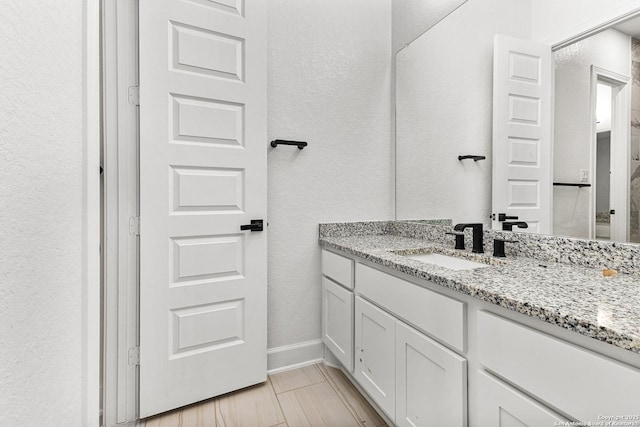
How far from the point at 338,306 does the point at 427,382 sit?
0.76 metres

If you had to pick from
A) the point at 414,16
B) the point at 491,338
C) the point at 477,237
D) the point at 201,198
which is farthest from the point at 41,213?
the point at 414,16

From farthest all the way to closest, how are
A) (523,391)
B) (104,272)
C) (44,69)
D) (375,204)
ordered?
1. (375,204)
2. (104,272)
3. (523,391)
4. (44,69)

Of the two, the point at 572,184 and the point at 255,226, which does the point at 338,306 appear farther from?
the point at 572,184

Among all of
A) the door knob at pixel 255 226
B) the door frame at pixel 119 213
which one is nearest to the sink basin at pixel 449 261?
the door knob at pixel 255 226

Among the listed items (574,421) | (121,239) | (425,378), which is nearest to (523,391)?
(574,421)

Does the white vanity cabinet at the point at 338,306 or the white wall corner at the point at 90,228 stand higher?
the white wall corner at the point at 90,228

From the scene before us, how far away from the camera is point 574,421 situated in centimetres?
70

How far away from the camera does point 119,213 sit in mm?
1498

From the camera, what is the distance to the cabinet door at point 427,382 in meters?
1.01

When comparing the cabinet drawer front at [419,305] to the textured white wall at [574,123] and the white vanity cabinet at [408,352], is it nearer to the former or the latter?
the white vanity cabinet at [408,352]

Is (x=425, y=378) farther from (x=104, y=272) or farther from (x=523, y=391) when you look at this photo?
(x=104, y=272)

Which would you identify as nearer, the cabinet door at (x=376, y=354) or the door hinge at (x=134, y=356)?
the cabinet door at (x=376, y=354)

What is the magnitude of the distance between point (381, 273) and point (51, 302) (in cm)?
116

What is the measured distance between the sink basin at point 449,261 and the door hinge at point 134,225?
4.37 feet
